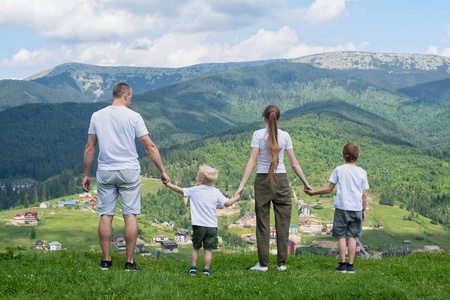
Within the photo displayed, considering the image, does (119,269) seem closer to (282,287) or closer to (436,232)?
(282,287)

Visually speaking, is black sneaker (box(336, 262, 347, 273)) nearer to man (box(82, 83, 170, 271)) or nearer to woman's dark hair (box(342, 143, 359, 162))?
woman's dark hair (box(342, 143, 359, 162))

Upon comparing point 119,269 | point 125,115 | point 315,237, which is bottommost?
point 315,237

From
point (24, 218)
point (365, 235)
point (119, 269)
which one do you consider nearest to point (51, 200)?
point (24, 218)

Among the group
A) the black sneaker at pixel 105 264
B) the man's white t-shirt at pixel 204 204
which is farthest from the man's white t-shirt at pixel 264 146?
the black sneaker at pixel 105 264

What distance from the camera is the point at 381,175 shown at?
654 feet

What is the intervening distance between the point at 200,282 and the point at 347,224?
12.0 feet

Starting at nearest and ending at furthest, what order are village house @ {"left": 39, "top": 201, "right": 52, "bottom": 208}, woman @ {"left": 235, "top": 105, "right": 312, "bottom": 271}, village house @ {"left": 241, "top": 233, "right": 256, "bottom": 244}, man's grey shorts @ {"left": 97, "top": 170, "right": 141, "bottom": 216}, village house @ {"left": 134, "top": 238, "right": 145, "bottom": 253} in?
1. man's grey shorts @ {"left": 97, "top": 170, "right": 141, "bottom": 216}
2. woman @ {"left": 235, "top": 105, "right": 312, "bottom": 271}
3. village house @ {"left": 134, "top": 238, "right": 145, "bottom": 253}
4. village house @ {"left": 241, "top": 233, "right": 256, "bottom": 244}
5. village house @ {"left": 39, "top": 201, "right": 52, "bottom": 208}

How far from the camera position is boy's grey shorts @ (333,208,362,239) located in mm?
9242

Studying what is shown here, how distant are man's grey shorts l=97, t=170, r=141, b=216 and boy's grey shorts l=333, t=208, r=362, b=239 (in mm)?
4446

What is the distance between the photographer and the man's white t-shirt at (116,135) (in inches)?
326

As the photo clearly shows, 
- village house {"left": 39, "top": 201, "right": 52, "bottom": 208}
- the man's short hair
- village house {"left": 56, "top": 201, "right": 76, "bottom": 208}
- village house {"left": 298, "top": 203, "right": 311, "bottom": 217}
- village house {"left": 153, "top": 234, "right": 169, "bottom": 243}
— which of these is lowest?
village house {"left": 153, "top": 234, "right": 169, "bottom": 243}

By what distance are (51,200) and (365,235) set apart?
126194mm

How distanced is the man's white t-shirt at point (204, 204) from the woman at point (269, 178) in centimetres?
84

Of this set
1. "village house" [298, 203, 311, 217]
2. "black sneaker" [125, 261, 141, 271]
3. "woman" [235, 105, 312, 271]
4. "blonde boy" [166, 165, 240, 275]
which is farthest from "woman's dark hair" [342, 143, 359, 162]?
"village house" [298, 203, 311, 217]
